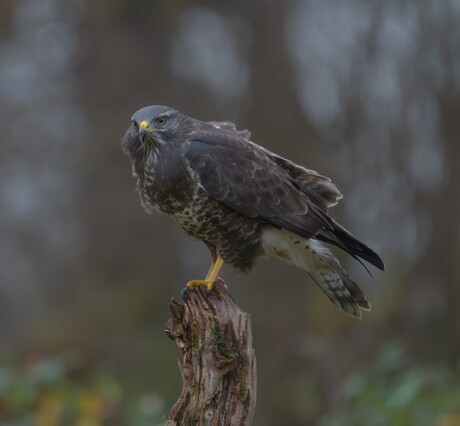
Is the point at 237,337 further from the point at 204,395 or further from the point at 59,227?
the point at 59,227

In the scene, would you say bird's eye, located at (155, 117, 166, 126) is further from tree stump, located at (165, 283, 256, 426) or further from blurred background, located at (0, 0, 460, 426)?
blurred background, located at (0, 0, 460, 426)

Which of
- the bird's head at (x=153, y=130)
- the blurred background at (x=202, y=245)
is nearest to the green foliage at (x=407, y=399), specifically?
the blurred background at (x=202, y=245)

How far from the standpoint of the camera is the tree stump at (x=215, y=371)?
166 inches

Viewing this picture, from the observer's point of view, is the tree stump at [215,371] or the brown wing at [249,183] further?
the brown wing at [249,183]

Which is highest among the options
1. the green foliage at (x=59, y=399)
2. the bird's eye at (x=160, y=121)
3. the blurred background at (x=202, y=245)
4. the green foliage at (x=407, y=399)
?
the blurred background at (x=202, y=245)

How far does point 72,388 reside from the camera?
5711 mm

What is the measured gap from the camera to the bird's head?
16.6 ft

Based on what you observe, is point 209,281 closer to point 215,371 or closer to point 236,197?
point 236,197

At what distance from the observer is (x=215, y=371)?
424 cm

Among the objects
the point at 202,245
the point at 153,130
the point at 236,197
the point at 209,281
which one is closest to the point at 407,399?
the point at 209,281

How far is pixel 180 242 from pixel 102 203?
1.05 metres

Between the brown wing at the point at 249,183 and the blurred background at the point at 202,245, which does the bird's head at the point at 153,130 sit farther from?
the blurred background at the point at 202,245

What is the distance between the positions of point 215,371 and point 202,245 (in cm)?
641

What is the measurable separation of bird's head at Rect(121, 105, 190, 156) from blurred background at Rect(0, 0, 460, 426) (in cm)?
128
